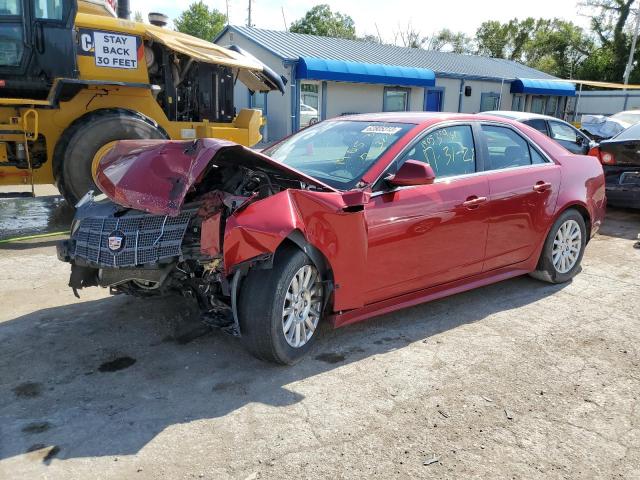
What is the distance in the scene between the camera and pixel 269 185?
354 cm

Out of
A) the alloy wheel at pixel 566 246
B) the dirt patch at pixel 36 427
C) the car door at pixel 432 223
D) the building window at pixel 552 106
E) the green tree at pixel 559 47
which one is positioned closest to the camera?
the dirt patch at pixel 36 427

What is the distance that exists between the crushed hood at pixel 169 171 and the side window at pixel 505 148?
1759mm

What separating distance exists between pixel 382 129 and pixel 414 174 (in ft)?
2.55

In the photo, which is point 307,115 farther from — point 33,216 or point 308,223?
point 308,223

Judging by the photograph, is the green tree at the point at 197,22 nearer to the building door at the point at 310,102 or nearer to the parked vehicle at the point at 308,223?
the building door at the point at 310,102

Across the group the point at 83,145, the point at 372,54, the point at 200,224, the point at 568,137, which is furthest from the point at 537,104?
the point at 200,224

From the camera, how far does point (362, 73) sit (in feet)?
63.9

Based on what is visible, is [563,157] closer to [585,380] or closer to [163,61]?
[585,380]

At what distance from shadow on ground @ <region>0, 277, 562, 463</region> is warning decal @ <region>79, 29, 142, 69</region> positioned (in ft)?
13.4

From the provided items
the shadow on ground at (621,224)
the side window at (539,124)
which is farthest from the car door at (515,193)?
the side window at (539,124)

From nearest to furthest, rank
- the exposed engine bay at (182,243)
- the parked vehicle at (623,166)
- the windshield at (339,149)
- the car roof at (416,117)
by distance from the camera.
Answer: the exposed engine bay at (182,243) < the windshield at (339,149) < the car roof at (416,117) < the parked vehicle at (623,166)

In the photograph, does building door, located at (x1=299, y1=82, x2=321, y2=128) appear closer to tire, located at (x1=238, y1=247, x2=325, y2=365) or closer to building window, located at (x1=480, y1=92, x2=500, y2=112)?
building window, located at (x1=480, y1=92, x2=500, y2=112)

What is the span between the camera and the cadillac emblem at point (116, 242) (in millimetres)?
3375

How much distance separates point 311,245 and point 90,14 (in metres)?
6.18
